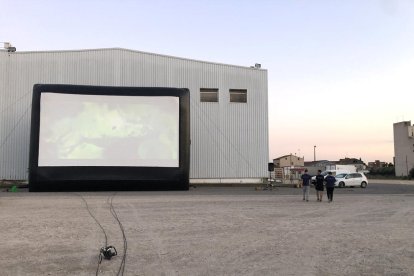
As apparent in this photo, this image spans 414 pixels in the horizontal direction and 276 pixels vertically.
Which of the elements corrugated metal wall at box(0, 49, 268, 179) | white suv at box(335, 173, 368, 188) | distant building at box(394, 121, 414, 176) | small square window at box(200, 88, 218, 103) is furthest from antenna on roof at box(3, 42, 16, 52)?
distant building at box(394, 121, 414, 176)

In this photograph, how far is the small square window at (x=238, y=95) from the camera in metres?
36.1

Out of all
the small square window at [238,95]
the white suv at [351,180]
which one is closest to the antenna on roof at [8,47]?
the small square window at [238,95]

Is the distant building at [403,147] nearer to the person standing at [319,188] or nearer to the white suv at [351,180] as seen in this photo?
the white suv at [351,180]

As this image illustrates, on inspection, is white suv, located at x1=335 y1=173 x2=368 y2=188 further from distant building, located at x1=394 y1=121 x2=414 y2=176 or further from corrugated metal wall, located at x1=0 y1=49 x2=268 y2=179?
distant building, located at x1=394 y1=121 x2=414 y2=176

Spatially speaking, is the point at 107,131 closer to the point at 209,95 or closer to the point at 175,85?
the point at 175,85

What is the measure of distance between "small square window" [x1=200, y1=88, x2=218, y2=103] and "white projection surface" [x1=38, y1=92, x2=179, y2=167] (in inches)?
293

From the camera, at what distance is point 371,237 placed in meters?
10.2

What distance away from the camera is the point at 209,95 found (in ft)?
117

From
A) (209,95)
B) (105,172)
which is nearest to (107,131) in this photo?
(105,172)

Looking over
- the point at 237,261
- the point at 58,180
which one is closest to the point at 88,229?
the point at 237,261

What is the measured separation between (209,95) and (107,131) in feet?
35.6

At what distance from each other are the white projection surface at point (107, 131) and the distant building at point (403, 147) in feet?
232

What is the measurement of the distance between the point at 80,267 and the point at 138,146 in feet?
66.0

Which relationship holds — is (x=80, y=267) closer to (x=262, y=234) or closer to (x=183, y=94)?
(x=262, y=234)
